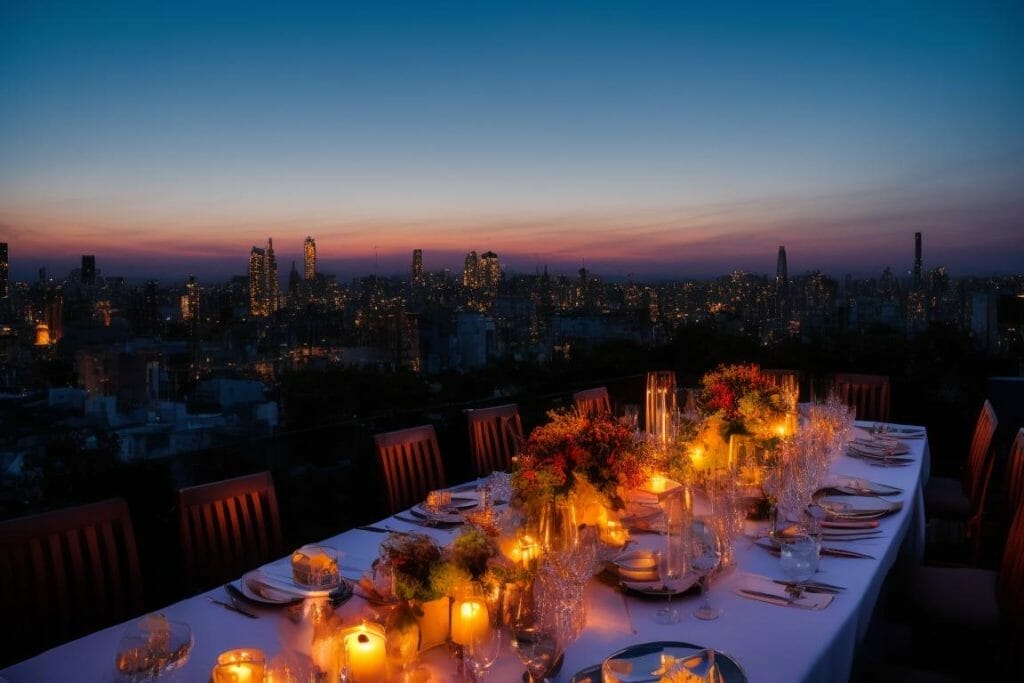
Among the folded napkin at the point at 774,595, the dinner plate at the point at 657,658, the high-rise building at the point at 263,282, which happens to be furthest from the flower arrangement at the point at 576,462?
the high-rise building at the point at 263,282

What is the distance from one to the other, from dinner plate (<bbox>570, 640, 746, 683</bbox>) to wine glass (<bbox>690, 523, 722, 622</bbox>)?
212 millimetres

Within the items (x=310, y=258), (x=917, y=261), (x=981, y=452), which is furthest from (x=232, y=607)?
(x=917, y=261)

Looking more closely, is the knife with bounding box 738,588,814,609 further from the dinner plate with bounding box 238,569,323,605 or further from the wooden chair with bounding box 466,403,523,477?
the wooden chair with bounding box 466,403,523,477

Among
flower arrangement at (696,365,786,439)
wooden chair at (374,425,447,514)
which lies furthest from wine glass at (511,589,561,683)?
wooden chair at (374,425,447,514)

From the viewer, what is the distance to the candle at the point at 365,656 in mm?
1341

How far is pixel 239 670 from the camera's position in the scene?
131 centimetres

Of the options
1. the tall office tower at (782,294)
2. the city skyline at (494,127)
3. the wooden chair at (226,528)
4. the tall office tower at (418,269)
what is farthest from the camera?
the tall office tower at (418,269)

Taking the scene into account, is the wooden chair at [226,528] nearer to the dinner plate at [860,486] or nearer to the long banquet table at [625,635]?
the long banquet table at [625,635]

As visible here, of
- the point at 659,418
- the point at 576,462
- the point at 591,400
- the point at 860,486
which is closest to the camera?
the point at 576,462

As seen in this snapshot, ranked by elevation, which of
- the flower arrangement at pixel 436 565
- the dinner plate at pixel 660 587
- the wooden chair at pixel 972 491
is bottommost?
the wooden chair at pixel 972 491

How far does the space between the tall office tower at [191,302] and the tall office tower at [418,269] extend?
8.30ft

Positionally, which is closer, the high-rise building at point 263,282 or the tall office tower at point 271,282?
the high-rise building at point 263,282

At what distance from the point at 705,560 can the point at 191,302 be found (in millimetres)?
6117

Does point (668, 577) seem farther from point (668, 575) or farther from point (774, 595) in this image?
point (774, 595)
